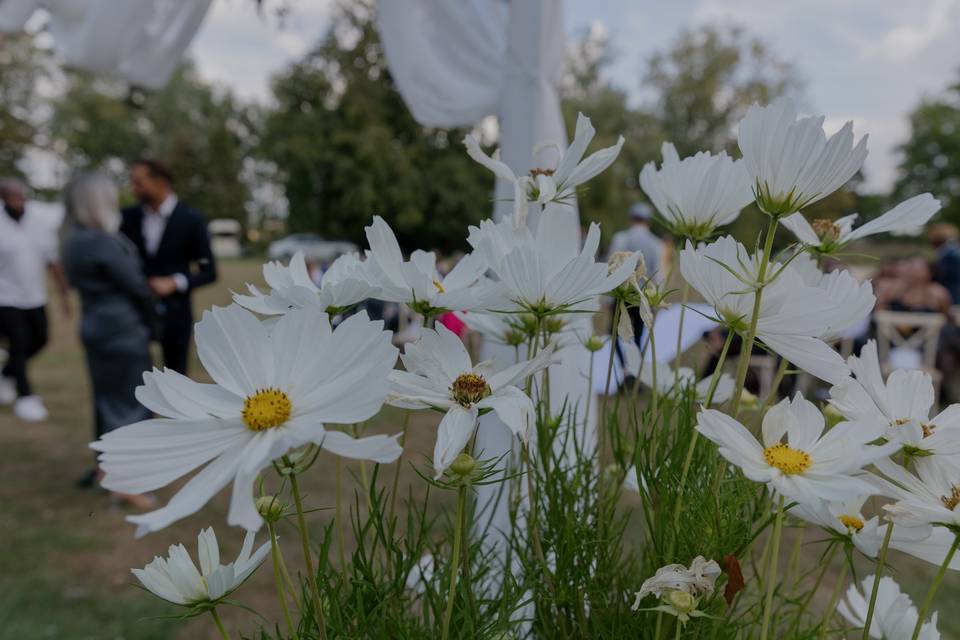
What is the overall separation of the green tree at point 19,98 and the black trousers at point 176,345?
2421cm

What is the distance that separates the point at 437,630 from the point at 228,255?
107 ft

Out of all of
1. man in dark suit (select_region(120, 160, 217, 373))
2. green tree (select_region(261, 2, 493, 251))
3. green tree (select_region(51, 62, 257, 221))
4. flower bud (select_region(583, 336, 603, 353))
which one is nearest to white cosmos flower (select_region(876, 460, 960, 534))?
flower bud (select_region(583, 336, 603, 353))

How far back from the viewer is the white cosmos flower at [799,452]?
287 mm

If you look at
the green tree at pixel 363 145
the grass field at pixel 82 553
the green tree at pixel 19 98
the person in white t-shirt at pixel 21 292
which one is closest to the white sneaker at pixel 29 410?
the person in white t-shirt at pixel 21 292

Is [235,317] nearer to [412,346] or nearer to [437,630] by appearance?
[412,346]

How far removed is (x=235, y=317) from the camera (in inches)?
12.4

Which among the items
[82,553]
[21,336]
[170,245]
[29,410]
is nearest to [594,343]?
[82,553]

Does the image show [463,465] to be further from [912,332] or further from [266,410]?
[912,332]

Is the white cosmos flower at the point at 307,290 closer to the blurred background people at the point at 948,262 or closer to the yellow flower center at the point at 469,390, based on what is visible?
the yellow flower center at the point at 469,390

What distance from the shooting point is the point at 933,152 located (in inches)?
1179

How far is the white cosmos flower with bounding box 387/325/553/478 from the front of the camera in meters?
0.31

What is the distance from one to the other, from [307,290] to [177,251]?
3115mm

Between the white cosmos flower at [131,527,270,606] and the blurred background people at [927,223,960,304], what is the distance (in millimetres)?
6024

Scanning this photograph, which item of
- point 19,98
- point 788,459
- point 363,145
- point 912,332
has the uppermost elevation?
point 19,98
